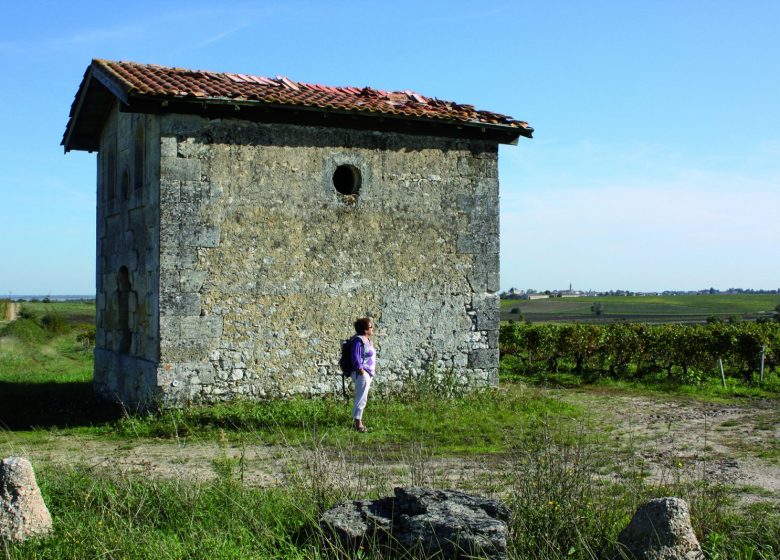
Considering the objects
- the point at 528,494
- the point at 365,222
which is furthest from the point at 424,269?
the point at 528,494

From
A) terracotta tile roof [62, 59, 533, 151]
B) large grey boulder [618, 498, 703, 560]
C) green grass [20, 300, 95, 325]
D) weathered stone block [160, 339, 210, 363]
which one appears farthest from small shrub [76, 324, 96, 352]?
large grey boulder [618, 498, 703, 560]

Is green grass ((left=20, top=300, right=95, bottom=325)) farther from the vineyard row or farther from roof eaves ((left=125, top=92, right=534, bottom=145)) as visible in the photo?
roof eaves ((left=125, top=92, right=534, bottom=145))

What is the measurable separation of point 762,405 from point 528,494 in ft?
33.4

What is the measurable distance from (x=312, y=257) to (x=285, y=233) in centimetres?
55

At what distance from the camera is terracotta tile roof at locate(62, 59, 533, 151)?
11.7 metres

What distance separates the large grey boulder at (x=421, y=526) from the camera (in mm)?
5367

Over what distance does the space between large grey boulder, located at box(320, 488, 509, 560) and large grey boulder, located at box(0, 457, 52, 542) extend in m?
2.10

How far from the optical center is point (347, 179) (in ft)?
43.5

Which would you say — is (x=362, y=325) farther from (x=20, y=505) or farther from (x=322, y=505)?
(x=20, y=505)

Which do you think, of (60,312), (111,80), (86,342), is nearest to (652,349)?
(111,80)

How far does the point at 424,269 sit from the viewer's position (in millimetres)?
13398

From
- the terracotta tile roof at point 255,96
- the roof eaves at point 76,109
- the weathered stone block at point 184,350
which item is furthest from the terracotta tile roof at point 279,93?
the weathered stone block at point 184,350

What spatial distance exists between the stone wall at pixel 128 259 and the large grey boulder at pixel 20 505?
5.49 meters

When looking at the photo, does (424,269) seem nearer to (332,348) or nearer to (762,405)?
(332,348)
